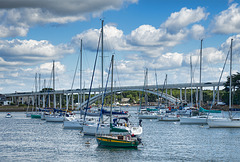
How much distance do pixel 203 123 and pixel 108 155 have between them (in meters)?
36.7

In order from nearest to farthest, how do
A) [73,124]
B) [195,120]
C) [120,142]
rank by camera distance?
[120,142] < [73,124] < [195,120]

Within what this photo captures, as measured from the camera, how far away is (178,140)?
4744cm

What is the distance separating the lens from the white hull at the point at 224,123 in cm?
5972

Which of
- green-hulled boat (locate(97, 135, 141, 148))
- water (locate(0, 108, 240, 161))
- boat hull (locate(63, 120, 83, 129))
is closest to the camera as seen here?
water (locate(0, 108, 240, 161))

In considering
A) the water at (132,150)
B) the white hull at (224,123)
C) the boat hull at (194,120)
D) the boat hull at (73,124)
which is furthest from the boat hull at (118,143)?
the boat hull at (194,120)

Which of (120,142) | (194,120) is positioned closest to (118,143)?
(120,142)

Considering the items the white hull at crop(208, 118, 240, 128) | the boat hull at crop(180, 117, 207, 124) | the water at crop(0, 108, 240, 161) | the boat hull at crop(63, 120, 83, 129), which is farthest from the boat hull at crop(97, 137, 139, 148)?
the boat hull at crop(180, 117, 207, 124)

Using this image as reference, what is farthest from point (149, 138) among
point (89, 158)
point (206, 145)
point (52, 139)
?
point (89, 158)

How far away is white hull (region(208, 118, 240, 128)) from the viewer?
196 feet

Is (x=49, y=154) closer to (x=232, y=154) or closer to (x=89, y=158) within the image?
(x=89, y=158)

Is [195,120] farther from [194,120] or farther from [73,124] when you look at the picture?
[73,124]

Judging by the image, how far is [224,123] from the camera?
60125 mm

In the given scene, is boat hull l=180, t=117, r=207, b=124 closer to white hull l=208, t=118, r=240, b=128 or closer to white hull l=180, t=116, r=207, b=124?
white hull l=180, t=116, r=207, b=124

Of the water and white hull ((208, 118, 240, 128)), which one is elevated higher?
white hull ((208, 118, 240, 128))
